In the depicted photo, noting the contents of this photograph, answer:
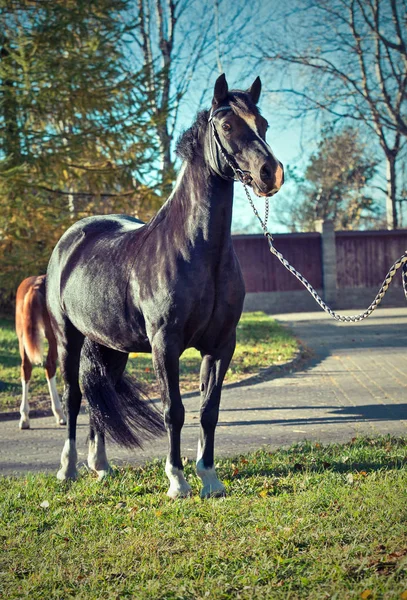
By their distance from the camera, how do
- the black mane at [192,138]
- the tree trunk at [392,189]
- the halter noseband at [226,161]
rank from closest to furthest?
the halter noseband at [226,161] < the black mane at [192,138] < the tree trunk at [392,189]

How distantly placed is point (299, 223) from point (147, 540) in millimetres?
Result: 45009

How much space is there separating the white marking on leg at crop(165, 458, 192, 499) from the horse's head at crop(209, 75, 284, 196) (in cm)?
190

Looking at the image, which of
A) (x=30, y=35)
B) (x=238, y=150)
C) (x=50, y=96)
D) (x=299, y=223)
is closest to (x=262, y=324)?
(x=50, y=96)

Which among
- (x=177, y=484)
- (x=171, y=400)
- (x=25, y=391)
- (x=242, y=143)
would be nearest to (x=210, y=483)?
(x=177, y=484)

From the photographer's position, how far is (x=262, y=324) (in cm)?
1769

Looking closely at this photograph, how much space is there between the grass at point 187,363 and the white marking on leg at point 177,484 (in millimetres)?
4484

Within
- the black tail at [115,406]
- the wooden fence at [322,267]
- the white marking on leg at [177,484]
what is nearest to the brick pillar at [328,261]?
the wooden fence at [322,267]

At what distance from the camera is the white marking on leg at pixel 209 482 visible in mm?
4346

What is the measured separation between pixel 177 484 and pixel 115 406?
3.23ft

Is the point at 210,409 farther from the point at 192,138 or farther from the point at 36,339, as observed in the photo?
the point at 36,339

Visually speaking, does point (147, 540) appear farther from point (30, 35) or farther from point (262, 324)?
point (262, 324)

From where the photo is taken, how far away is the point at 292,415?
24.5 ft

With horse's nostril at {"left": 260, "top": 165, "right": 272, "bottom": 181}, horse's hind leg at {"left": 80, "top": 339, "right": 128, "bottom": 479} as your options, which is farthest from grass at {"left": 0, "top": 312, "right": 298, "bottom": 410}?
horse's nostril at {"left": 260, "top": 165, "right": 272, "bottom": 181}

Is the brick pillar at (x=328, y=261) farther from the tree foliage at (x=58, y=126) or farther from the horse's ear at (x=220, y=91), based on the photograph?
the horse's ear at (x=220, y=91)
